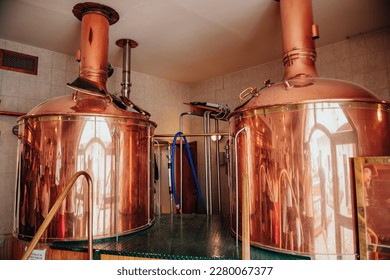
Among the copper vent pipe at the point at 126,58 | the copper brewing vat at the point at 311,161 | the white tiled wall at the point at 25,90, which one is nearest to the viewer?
the copper brewing vat at the point at 311,161

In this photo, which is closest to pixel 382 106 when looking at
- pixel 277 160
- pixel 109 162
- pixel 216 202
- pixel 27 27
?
pixel 277 160

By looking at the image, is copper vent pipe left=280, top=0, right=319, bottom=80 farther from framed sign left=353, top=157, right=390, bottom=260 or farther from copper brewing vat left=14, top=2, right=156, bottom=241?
copper brewing vat left=14, top=2, right=156, bottom=241

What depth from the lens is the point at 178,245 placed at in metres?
2.21

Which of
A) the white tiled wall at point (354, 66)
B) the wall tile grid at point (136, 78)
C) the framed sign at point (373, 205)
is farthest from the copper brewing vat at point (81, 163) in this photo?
the white tiled wall at point (354, 66)

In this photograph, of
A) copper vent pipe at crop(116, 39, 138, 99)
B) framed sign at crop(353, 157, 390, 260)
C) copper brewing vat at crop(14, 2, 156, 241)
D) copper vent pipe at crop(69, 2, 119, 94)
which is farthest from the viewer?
copper vent pipe at crop(116, 39, 138, 99)

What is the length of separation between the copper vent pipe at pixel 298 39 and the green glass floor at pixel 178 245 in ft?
4.86

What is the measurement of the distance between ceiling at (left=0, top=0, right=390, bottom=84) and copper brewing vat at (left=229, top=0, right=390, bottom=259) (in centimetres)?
159

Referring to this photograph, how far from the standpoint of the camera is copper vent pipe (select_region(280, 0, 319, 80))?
2.39 m

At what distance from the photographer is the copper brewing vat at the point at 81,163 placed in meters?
2.33

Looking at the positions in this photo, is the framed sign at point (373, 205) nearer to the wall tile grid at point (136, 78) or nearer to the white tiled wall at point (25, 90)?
the wall tile grid at point (136, 78)

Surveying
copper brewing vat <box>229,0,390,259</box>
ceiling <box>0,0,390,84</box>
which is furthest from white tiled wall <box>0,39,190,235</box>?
copper brewing vat <box>229,0,390,259</box>
